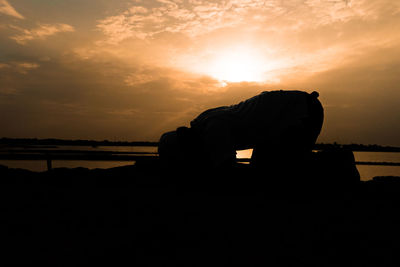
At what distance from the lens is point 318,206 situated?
3.09 m

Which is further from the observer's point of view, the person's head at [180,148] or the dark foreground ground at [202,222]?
the person's head at [180,148]

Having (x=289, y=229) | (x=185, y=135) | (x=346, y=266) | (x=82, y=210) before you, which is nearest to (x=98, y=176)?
(x=82, y=210)

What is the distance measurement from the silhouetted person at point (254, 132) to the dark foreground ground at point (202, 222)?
34 cm

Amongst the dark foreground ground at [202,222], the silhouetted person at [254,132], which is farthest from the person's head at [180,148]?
the dark foreground ground at [202,222]

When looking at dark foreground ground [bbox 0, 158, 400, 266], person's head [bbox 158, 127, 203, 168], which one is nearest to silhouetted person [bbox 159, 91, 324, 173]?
person's head [bbox 158, 127, 203, 168]

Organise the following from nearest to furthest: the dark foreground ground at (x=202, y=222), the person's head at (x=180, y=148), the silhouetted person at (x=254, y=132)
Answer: the dark foreground ground at (x=202, y=222)
the silhouetted person at (x=254, y=132)
the person's head at (x=180, y=148)

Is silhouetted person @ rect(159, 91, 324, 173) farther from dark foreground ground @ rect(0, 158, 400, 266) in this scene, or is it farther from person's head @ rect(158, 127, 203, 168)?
dark foreground ground @ rect(0, 158, 400, 266)

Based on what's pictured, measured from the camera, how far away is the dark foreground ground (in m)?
1.82

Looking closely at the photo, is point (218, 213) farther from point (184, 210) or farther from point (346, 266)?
point (346, 266)

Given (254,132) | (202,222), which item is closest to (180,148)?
(254,132)

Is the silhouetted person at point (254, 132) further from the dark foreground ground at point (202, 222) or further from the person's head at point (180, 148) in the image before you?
the dark foreground ground at point (202, 222)

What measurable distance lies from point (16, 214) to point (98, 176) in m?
2.23

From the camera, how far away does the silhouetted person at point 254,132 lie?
2.98 m

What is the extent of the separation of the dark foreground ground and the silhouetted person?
34 cm
